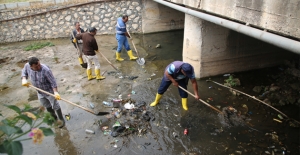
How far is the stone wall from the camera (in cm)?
1058

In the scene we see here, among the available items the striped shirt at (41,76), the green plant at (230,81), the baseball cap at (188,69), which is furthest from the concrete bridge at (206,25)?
the striped shirt at (41,76)

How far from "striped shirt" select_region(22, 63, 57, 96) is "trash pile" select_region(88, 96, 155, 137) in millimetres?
1419

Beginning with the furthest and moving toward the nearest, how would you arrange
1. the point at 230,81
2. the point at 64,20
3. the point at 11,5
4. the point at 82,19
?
the point at 82,19, the point at 64,20, the point at 11,5, the point at 230,81

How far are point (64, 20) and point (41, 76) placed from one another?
7.63 meters

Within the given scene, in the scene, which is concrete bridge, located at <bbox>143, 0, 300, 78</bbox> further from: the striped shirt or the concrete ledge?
the concrete ledge

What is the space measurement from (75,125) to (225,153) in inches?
133

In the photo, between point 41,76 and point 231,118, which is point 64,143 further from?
point 231,118

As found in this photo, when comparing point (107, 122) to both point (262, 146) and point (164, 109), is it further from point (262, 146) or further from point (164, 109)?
point (262, 146)

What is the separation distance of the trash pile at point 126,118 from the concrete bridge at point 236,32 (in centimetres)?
254

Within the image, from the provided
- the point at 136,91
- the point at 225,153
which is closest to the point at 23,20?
the point at 136,91

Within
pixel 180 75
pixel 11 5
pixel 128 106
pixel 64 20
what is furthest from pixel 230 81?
pixel 11 5

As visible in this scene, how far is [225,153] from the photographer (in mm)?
4262

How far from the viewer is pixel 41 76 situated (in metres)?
4.35

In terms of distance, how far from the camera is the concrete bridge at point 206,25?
11.5ft
